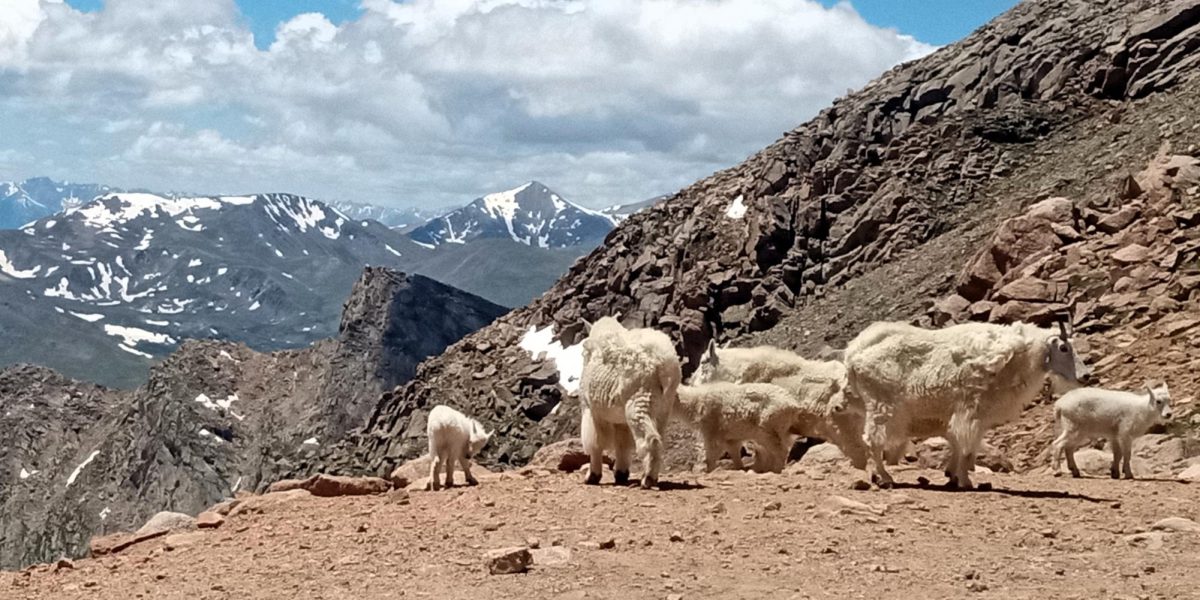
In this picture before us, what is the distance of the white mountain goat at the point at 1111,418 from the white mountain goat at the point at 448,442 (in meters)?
9.03

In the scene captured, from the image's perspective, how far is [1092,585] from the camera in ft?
33.2

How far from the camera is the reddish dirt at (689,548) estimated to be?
34.0ft

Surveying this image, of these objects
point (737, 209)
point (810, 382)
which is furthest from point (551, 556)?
point (737, 209)

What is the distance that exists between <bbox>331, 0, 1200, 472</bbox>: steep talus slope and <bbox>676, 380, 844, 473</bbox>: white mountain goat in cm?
2992

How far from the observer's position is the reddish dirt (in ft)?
34.0

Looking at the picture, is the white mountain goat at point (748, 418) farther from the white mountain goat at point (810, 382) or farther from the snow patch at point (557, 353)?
the snow patch at point (557, 353)

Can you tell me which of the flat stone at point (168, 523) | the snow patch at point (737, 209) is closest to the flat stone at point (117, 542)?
the flat stone at point (168, 523)

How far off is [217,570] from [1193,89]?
2209 inches

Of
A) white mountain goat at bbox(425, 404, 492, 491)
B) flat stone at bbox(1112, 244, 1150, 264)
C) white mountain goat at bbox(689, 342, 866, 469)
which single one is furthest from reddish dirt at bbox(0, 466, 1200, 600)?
flat stone at bbox(1112, 244, 1150, 264)

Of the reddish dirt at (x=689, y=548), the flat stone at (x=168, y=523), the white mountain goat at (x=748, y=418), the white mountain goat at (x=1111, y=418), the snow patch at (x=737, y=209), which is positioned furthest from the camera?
the snow patch at (x=737, y=209)

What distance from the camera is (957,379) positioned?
15664mm

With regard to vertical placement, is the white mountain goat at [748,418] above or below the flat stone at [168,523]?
above

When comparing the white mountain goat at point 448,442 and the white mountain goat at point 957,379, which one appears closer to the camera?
the white mountain goat at point 957,379

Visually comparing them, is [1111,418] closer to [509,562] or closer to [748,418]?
[748,418]
